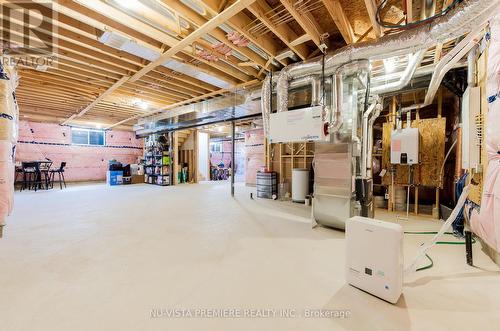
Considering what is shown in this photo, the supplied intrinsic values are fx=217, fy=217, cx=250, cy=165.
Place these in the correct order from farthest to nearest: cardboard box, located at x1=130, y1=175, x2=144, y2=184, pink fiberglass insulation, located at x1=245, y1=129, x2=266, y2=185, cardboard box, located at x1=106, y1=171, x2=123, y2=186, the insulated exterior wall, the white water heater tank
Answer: cardboard box, located at x1=130, y1=175, x2=144, y2=184, cardboard box, located at x1=106, y1=171, x2=123, y2=186, the insulated exterior wall, pink fiberglass insulation, located at x1=245, y1=129, x2=266, y2=185, the white water heater tank

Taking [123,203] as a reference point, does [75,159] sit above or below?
above

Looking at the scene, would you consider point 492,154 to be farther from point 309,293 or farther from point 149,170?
point 149,170

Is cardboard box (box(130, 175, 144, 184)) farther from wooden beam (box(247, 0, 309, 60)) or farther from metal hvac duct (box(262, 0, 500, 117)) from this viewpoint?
wooden beam (box(247, 0, 309, 60))

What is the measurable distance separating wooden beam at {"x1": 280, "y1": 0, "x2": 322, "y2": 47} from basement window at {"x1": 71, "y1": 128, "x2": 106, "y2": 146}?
1063cm

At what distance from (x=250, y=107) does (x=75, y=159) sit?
880cm

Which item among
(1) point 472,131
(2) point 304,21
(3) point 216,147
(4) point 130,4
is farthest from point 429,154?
(3) point 216,147

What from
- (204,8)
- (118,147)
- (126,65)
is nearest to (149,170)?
(118,147)

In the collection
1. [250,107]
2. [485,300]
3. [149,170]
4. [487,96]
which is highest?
[250,107]

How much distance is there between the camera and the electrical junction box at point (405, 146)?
3906mm

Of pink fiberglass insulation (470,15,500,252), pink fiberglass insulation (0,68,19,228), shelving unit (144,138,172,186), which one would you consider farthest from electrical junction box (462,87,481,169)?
shelving unit (144,138,172,186)

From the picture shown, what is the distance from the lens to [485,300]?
5.29 feet

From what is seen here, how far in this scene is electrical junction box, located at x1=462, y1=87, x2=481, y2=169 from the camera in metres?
2.52

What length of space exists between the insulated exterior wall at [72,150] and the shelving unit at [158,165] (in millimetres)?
2208

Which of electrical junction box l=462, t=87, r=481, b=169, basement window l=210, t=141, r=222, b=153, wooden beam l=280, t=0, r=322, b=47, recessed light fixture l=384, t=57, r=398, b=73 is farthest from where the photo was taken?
basement window l=210, t=141, r=222, b=153
